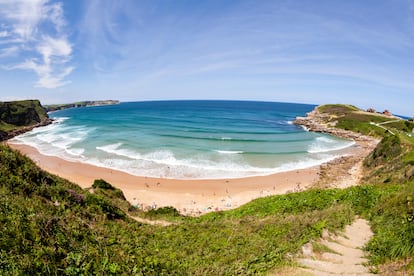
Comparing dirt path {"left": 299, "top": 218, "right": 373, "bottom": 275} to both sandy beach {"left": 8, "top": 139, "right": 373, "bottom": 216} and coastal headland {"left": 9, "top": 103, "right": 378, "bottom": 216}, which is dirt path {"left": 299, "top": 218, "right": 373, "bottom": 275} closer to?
coastal headland {"left": 9, "top": 103, "right": 378, "bottom": 216}

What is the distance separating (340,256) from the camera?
6.61 meters

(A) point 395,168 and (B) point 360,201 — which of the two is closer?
(B) point 360,201

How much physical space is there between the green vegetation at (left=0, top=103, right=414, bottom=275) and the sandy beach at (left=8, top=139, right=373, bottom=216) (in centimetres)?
1043

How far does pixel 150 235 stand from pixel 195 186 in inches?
680

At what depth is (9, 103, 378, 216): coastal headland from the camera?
23125 mm

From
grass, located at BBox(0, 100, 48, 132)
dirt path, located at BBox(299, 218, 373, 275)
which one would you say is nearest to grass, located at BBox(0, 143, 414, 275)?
dirt path, located at BBox(299, 218, 373, 275)

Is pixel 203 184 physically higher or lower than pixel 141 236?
lower

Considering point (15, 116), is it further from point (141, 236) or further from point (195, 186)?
point (141, 236)

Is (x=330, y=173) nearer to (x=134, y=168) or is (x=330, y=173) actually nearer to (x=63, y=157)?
(x=134, y=168)

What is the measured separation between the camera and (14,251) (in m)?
4.38

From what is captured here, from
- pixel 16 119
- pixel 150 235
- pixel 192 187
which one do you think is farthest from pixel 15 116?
pixel 150 235

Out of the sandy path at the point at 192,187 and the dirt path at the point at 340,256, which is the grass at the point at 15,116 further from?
the dirt path at the point at 340,256

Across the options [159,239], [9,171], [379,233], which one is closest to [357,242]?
[379,233]

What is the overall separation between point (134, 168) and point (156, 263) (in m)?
27.4
